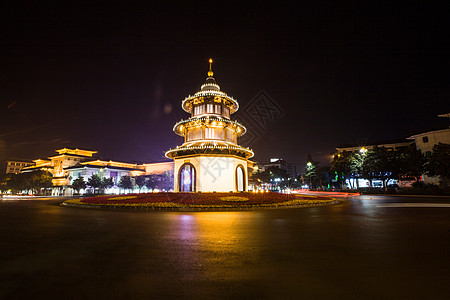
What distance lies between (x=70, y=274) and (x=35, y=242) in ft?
13.6

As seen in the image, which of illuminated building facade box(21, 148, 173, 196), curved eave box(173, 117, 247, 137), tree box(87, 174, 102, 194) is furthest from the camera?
illuminated building facade box(21, 148, 173, 196)

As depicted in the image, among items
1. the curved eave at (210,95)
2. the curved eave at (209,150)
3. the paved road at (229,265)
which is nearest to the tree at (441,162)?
the curved eave at (209,150)

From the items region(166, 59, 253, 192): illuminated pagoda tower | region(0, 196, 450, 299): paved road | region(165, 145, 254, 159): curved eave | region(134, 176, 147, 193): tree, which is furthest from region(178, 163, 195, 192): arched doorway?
region(134, 176, 147, 193): tree

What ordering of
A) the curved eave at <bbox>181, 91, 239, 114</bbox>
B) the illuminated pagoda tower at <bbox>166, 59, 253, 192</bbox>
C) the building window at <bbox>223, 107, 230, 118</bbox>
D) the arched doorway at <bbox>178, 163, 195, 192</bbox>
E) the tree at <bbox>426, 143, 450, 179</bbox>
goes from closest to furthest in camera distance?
the illuminated pagoda tower at <bbox>166, 59, 253, 192</bbox> → the arched doorway at <bbox>178, 163, 195, 192</bbox> → the curved eave at <bbox>181, 91, 239, 114</bbox> → the tree at <bbox>426, 143, 450, 179</bbox> → the building window at <bbox>223, 107, 230, 118</bbox>

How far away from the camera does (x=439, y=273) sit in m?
4.37

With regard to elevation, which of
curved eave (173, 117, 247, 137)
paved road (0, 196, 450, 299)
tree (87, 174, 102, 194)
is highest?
curved eave (173, 117, 247, 137)

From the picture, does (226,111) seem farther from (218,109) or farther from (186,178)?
(186,178)

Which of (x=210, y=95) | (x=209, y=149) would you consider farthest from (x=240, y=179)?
(x=210, y=95)

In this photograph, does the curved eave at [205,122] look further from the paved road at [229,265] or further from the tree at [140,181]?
the tree at [140,181]

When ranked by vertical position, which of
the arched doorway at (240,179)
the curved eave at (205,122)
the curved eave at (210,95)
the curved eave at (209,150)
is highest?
the curved eave at (210,95)

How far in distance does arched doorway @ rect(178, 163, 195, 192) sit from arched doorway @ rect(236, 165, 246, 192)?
6.06 m

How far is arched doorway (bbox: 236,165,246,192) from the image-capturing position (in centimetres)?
3018

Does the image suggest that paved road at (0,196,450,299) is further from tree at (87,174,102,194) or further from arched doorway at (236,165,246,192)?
tree at (87,174,102,194)

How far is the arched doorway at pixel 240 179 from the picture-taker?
99.0ft
